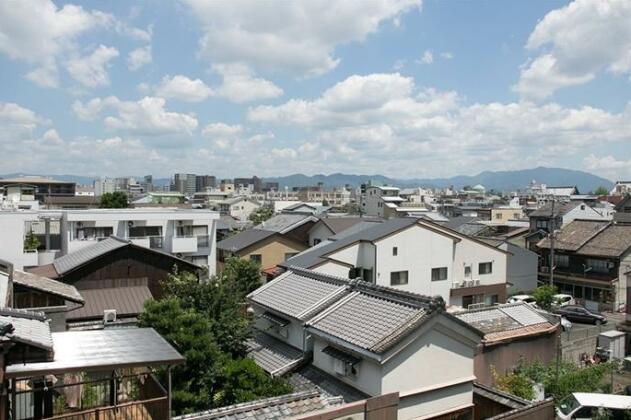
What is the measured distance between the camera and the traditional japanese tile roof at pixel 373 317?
12.2 m

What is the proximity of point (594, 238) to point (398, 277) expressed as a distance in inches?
803

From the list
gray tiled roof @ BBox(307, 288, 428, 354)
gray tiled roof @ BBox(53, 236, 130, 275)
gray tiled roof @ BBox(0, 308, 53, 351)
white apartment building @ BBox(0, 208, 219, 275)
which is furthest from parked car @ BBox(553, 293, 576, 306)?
gray tiled roof @ BBox(0, 308, 53, 351)

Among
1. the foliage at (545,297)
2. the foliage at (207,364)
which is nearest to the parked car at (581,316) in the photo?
the foliage at (545,297)

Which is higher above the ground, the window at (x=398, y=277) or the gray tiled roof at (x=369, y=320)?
the gray tiled roof at (x=369, y=320)

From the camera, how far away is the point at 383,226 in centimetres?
3366

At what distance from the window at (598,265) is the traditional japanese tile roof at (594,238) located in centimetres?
67

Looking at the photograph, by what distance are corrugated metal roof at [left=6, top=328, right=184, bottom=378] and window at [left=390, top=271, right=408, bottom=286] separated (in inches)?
898

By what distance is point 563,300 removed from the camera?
3712cm

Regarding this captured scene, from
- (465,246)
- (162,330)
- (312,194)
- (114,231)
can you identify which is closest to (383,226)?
(465,246)

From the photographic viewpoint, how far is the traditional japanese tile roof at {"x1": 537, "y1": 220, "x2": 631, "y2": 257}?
37.9 m

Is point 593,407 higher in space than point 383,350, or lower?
lower

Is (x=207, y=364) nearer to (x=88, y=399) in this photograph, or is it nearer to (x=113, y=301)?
(x=88, y=399)

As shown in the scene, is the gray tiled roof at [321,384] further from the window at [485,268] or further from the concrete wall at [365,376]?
the window at [485,268]

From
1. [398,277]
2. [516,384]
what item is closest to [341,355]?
[516,384]
